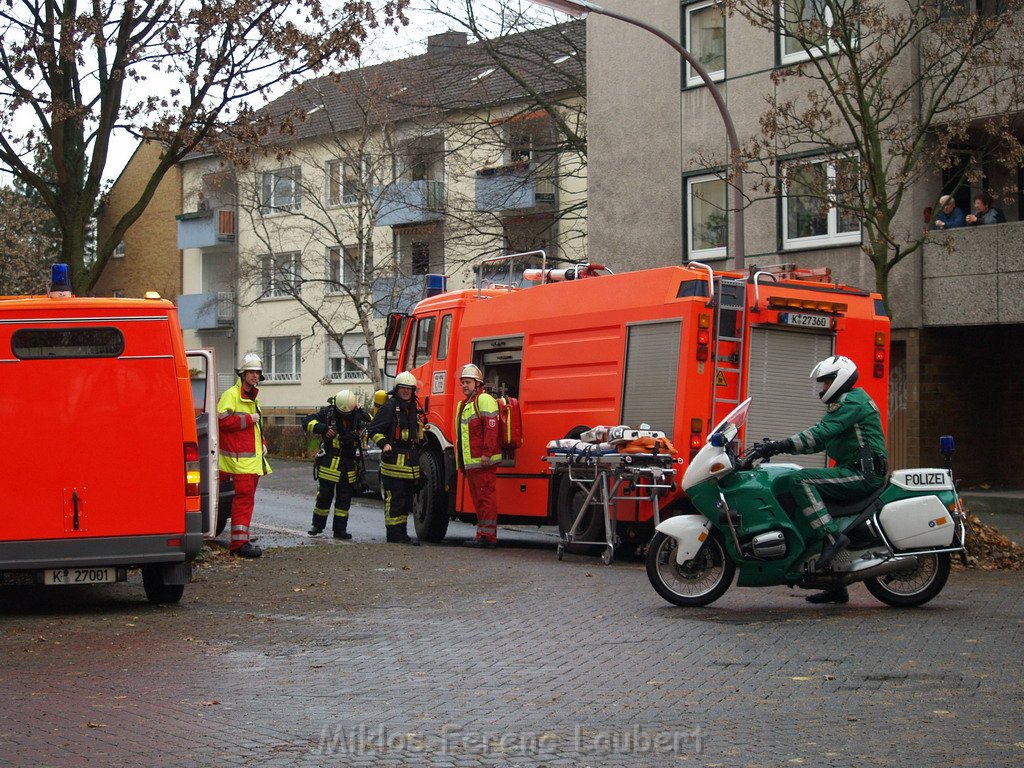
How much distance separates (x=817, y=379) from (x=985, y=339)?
1433cm

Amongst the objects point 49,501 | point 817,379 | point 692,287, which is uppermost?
point 692,287

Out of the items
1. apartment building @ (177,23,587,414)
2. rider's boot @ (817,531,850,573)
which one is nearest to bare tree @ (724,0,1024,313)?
apartment building @ (177,23,587,414)

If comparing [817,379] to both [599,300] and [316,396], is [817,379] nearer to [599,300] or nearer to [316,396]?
[599,300]

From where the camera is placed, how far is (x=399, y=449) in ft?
54.6

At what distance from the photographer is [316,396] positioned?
50.6 metres

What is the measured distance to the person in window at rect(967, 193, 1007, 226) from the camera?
2194 centimetres

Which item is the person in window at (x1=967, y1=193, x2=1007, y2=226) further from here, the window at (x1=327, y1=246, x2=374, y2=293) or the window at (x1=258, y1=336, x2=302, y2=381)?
the window at (x1=258, y1=336, x2=302, y2=381)

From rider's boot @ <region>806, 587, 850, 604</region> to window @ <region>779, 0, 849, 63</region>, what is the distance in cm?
789

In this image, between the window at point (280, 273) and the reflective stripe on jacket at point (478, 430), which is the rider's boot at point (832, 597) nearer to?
the reflective stripe on jacket at point (478, 430)

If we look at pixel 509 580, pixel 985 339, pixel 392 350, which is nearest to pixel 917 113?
pixel 985 339

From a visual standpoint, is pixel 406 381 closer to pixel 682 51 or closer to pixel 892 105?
pixel 682 51

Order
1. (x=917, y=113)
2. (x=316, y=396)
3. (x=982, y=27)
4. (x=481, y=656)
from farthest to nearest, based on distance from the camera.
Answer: (x=316, y=396)
(x=917, y=113)
(x=982, y=27)
(x=481, y=656)

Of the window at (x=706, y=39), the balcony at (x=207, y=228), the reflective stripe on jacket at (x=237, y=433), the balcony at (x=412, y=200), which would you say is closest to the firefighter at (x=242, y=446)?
the reflective stripe on jacket at (x=237, y=433)

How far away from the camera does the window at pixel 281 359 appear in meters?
52.0
